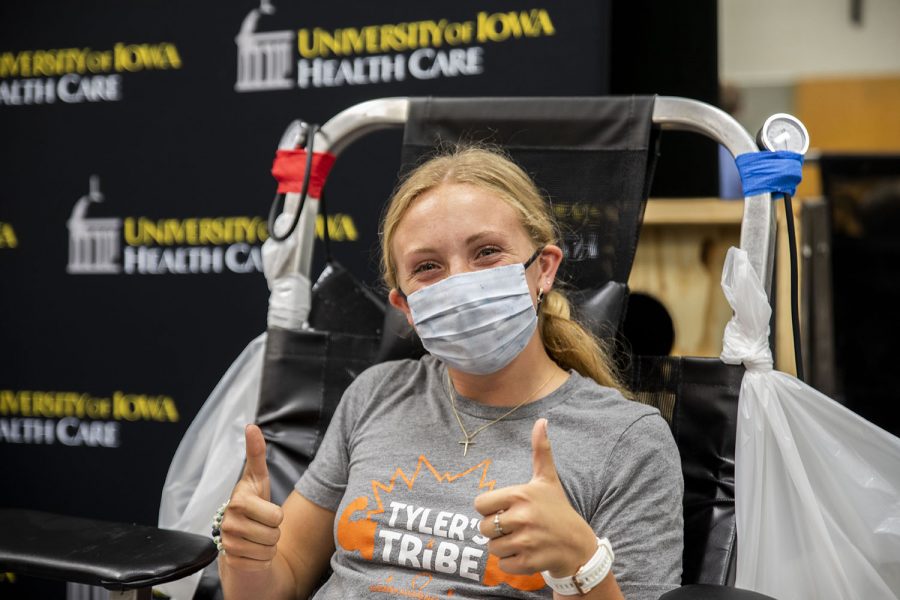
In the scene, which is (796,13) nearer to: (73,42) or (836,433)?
(73,42)

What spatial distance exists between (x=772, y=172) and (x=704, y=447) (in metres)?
0.43

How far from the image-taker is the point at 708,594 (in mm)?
990

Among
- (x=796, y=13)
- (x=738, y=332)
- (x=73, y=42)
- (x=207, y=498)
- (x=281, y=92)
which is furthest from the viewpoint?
(x=796, y=13)

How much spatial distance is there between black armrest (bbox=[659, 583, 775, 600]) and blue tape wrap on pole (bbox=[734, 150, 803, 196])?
64 cm

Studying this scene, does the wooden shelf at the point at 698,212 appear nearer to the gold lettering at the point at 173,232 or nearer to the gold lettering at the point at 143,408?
the gold lettering at the point at 173,232

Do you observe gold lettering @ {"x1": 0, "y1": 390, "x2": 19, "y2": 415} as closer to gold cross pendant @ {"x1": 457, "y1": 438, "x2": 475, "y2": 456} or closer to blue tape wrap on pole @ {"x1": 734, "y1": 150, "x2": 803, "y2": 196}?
gold cross pendant @ {"x1": 457, "y1": 438, "x2": 475, "y2": 456}

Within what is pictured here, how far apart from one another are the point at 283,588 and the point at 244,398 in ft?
1.57

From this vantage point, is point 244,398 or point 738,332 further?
point 244,398

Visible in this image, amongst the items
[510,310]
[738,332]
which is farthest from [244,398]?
[738,332]

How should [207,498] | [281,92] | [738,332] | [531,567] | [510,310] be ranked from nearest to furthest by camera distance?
[531,567] → [510,310] → [738,332] → [207,498] → [281,92]

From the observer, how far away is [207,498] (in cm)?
163

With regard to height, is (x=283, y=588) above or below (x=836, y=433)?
below

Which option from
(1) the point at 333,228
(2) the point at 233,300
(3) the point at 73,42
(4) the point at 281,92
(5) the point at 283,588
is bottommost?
(5) the point at 283,588

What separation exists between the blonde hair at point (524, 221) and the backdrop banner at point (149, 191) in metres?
1.03
